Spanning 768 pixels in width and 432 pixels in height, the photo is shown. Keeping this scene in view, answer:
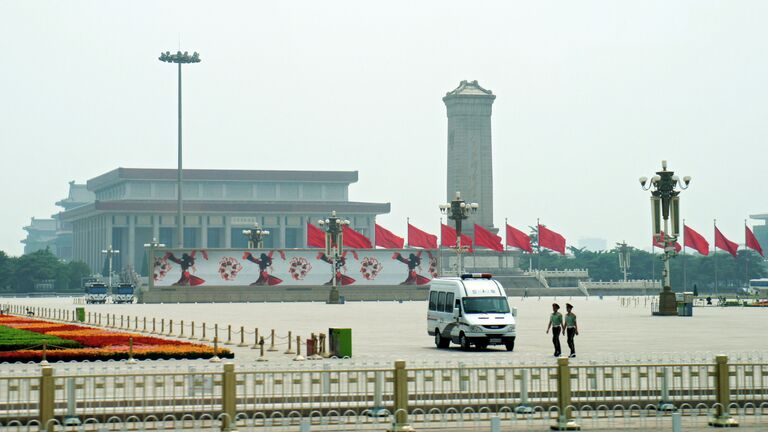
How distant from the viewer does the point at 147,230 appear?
183 meters

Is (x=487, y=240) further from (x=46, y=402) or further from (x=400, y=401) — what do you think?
(x=46, y=402)

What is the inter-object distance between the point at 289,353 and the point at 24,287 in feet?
444

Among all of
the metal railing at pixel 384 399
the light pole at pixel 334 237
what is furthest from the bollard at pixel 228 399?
the light pole at pixel 334 237

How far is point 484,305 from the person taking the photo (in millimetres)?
33906

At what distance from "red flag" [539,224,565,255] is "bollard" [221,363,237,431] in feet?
328

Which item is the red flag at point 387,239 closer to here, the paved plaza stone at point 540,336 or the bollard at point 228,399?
the paved plaza stone at point 540,336

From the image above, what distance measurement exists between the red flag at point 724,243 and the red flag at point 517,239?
68.2 ft

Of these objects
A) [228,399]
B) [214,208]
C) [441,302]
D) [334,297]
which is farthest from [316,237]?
[228,399]

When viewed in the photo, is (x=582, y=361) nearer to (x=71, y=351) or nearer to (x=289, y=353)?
(x=289, y=353)

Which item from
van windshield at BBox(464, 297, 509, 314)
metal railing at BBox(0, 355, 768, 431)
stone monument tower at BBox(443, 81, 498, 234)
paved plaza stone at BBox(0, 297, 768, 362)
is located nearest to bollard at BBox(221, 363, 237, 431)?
metal railing at BBox(0, 355, 768, 431)

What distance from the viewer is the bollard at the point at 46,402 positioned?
16.5 meters

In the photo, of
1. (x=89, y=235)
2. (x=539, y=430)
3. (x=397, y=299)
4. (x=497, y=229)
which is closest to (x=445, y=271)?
(x=497, y=229)

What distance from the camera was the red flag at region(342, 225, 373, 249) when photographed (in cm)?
10600

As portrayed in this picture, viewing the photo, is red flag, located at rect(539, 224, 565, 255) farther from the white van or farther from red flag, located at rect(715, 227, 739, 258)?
the white van
